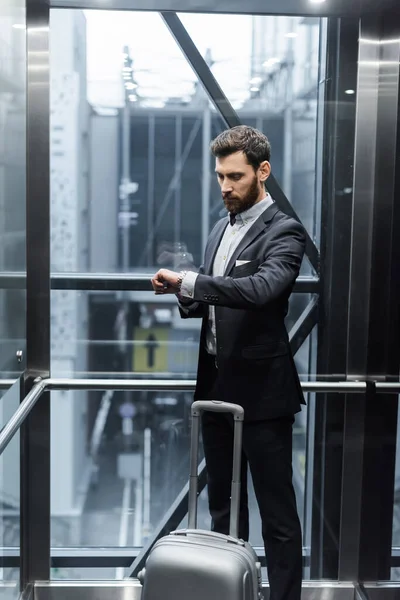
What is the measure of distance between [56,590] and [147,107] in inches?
A: 70.4

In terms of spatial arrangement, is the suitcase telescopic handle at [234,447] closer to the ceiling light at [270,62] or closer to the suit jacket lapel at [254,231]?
the suit jacket lapel at [254,231]

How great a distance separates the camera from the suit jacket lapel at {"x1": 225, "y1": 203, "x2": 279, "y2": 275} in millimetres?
2432

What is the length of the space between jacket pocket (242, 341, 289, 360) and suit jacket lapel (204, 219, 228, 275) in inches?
11.2

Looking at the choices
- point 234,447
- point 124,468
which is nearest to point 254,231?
point 234,447

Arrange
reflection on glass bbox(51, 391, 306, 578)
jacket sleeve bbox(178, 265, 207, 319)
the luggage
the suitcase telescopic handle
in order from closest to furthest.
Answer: the luggage < the suitcase telescopic handle < jacket sleeve bbox(178, 265, 207, 319) < reflection on glass bbox(51, 391, 306, 578)

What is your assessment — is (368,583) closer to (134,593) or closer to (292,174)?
(134,593)

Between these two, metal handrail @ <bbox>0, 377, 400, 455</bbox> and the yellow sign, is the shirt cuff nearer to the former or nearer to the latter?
metal handrail @ <bbox>0, 377, 400, 455</bbox>

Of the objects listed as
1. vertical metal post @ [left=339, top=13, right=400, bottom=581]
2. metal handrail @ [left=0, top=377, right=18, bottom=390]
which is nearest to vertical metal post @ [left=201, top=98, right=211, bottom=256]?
vertical metal post @ [left=339, top=13, right=400, bottom=581]

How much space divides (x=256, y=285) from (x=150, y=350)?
3.46 feet

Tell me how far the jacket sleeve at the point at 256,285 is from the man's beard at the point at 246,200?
7.1 inches

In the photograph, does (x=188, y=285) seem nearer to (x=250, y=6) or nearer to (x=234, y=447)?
(x=234, y=447)

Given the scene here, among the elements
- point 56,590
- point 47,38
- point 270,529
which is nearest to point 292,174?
point 47,38

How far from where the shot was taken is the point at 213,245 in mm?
2578

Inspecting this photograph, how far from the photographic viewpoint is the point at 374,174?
3.00 metres
